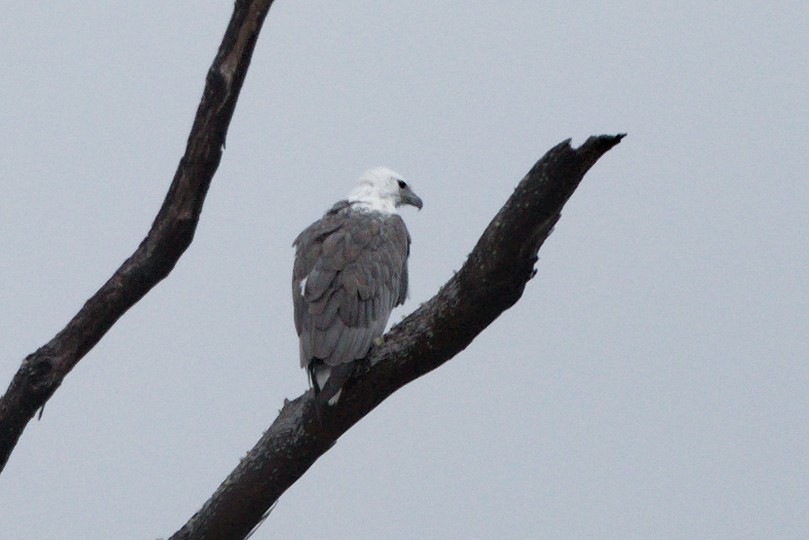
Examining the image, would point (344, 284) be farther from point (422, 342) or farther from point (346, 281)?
point (422, 342)

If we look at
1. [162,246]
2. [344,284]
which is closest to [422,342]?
[344,284]

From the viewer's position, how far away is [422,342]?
17.5 feet

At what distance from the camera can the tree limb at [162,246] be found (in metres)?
5.29

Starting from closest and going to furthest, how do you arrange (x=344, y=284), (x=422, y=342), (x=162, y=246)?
(x=422, y=342) < (x=162, y=246) < (x=344, y=284)

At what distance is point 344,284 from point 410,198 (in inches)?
85.3

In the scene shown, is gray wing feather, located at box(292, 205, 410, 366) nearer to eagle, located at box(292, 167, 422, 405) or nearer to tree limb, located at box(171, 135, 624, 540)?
eagle, located at box(292, 167, 422, 405)

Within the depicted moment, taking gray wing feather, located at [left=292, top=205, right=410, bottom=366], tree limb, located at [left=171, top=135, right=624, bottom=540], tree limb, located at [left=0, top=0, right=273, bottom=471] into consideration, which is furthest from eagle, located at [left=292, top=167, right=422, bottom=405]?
tree limb, located at [left=0, top=0, right=273, bottom=471]

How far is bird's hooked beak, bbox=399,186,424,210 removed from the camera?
8336mm

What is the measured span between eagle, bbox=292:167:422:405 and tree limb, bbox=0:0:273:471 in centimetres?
84

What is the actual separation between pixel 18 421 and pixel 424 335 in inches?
80.4

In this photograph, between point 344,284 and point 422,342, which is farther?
point 344,284

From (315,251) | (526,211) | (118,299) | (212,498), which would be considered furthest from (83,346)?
(526,211)

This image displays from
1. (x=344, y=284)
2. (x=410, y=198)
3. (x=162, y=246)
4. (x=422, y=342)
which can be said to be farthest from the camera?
(x=410, y=198)

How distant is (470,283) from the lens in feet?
16.8
